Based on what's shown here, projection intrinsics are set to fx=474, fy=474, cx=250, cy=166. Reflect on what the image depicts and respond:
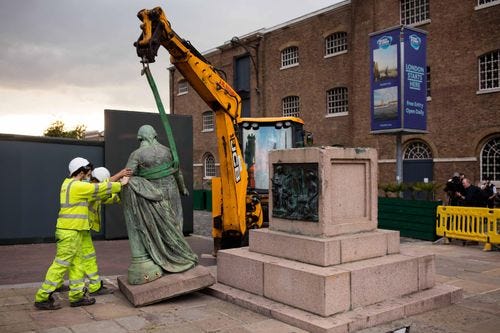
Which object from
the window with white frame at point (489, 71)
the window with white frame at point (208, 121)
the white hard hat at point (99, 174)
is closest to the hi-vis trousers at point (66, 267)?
the white hard hat at point (99, 174)

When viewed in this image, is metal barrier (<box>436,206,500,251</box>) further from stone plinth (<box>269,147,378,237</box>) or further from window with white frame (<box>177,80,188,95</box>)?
window with white frame (<box>177,80,188,95</box>)

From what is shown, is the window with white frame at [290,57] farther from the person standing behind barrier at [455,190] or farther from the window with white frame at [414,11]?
the person standing behind barrier at [455,190]

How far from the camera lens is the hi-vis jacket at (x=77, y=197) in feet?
20.1

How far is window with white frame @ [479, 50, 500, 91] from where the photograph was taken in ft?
62.9

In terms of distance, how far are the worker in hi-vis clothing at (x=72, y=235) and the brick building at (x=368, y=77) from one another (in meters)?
17.3

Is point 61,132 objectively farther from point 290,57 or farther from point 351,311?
point 351,311

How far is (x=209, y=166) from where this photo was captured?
34.2 meters

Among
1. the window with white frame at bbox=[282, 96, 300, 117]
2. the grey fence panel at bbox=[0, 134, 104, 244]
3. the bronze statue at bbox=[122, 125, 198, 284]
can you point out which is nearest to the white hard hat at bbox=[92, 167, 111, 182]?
the bronze statue at bbox=[122, 125, 198, 284]

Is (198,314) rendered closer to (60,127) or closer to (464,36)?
(464,36)

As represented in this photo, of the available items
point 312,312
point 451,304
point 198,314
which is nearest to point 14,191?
point 198,314

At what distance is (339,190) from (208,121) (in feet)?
94.6

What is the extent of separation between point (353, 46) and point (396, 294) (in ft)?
64.9

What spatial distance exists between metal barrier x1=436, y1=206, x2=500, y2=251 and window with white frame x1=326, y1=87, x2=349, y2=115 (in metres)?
13.0

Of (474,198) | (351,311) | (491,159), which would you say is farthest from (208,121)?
(351,311)
